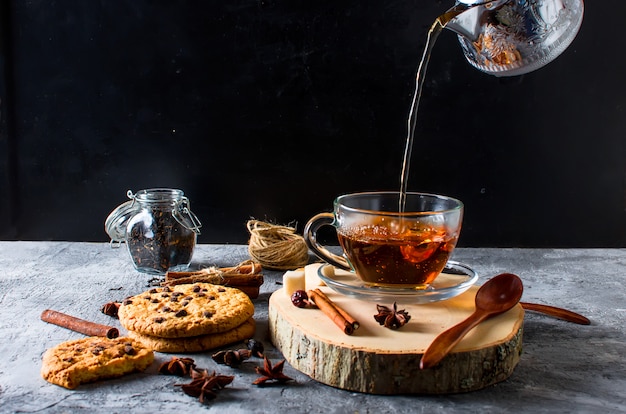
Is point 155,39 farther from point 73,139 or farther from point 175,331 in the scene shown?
point 175,331

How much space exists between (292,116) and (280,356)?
37.6 inches

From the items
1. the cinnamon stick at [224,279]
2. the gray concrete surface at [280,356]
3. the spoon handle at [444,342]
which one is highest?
the spoon handle at [444,342]

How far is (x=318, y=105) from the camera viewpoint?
193 cm

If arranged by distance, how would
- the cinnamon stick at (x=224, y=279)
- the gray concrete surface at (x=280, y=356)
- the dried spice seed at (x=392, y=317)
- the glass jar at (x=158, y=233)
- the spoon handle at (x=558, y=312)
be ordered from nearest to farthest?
the gray concrete surface at (x=280, y=356)
the dried spice seed at (x=392, y=317)
the spoon handle at (x=558, y=312)
the cinnamon stick at (x=224, y=279)
the glass jar at (x=158, y=233)

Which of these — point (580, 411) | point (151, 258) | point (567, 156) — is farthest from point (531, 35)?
point (151, 258)

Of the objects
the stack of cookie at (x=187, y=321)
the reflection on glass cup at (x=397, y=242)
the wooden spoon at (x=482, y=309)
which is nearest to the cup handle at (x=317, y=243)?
the reflection on glass cup at (x=397, y=242)

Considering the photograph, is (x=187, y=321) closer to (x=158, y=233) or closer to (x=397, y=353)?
(x=397, y=353)

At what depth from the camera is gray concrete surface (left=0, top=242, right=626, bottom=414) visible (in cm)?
96

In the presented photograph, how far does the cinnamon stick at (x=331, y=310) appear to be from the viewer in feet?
3.45

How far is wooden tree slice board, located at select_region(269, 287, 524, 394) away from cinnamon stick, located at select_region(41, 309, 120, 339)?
32 cm

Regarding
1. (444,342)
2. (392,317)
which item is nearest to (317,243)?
(392,317)

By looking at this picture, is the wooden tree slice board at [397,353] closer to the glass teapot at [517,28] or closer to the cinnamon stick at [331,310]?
the cinnamon stick at [331,310]

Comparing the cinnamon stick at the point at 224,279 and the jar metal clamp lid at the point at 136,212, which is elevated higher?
the jar metal clamp lid at the point at 136,212

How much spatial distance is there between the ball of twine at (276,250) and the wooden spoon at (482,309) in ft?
2.02
